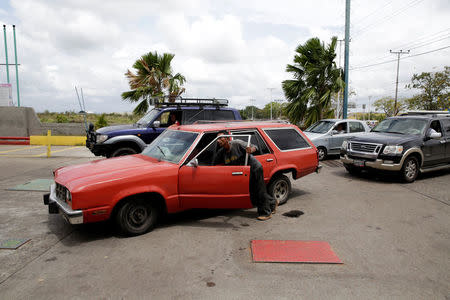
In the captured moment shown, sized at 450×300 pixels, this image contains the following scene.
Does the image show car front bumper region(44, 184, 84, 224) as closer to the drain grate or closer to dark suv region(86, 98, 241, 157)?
the drain grate

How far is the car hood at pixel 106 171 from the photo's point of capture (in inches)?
172

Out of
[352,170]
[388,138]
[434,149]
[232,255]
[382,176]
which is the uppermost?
[388,138]

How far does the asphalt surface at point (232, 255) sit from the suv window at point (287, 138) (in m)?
1.21

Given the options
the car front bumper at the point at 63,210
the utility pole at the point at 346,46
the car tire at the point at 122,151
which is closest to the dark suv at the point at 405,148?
the car tire at the point at 122,151

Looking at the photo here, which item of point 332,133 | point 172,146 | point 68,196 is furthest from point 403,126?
point 68,196

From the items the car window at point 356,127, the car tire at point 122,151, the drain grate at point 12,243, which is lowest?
the drain grate at point 12,243

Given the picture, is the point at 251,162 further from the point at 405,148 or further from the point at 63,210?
the point at 405,148

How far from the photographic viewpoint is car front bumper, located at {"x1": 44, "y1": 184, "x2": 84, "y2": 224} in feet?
13.7

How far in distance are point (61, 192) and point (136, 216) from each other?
46.3 inches

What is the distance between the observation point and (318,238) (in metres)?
4.65

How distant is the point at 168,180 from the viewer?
484cm

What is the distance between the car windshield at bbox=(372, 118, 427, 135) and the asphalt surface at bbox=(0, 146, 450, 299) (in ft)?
9.52

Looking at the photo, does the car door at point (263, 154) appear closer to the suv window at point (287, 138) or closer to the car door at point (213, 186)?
the suv window at point (287, 138)

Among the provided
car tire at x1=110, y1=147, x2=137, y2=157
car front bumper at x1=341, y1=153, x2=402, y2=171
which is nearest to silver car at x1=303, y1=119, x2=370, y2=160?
car front bumper at x1=341, y1=153, x2=402, y2=171
